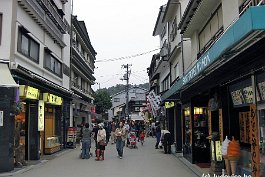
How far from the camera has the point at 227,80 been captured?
10805mm

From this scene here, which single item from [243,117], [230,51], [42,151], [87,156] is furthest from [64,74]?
[230,51]

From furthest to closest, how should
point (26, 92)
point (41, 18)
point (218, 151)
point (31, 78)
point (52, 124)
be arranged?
point (52, 124) < point (41, 18) < point (31, 78) < point (26, 92) < point (218, 151)

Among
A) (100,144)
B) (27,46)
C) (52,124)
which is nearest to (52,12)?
(27,46)

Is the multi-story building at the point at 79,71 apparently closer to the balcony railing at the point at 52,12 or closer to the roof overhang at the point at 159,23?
the balcony railing at the point at 52,12

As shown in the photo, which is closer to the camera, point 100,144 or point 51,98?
point 100,144

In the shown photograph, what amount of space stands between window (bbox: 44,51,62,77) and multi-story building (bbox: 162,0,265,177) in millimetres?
9196

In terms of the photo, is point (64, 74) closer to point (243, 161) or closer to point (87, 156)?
point (87, 156)

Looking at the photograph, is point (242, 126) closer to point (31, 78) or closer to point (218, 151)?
point (218, 151)

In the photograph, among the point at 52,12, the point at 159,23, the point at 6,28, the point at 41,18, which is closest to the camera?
the point at 6,28

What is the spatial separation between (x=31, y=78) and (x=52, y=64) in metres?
7.02

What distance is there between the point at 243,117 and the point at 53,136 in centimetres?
1518

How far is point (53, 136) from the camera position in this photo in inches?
919

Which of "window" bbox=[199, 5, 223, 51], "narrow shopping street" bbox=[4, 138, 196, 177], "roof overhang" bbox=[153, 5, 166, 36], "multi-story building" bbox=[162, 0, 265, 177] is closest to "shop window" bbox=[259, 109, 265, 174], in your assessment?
"multi-story building" bbox=[162, 0, 265, 177]

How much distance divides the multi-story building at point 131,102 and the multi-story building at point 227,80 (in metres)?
53.5
